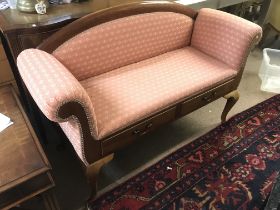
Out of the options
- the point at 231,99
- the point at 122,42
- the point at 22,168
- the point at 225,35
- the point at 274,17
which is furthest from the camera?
the point at 274,17

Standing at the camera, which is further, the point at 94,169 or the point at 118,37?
the point at 118,37

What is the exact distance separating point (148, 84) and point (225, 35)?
603 mm

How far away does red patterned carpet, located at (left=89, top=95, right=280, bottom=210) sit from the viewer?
4.24 feet

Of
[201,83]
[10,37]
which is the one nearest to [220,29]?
[201,83]

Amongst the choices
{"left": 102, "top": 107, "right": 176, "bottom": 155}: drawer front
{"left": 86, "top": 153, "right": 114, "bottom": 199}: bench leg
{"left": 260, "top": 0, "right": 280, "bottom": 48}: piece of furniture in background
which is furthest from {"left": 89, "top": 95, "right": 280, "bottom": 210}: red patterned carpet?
{"left": 260, "top": 0, "right": 280, "bottom": 48}: piece of furniture in background

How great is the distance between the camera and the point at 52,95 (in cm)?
84

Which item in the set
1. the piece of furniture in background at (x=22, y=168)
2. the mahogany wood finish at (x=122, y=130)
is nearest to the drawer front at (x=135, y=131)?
the mahogany wood finish at (x=122, y=130)

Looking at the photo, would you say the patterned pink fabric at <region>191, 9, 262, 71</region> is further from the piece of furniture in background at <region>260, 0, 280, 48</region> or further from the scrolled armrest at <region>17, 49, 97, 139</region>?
the piece of furniture in background at <region>260, 0, 280, 48</region>

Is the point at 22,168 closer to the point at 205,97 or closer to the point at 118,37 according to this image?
→ the point at 118,37

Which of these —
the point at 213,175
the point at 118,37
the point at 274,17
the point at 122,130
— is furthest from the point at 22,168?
the point at 274,17

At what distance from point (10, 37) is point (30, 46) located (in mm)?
97

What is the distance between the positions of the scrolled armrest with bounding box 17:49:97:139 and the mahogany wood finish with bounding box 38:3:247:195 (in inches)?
1.0

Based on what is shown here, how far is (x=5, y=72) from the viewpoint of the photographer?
4.66ft

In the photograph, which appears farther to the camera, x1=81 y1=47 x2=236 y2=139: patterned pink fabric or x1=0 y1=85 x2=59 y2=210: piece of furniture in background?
x1=81 y1=47 x2=236 y2=139: patterned pink fabric
